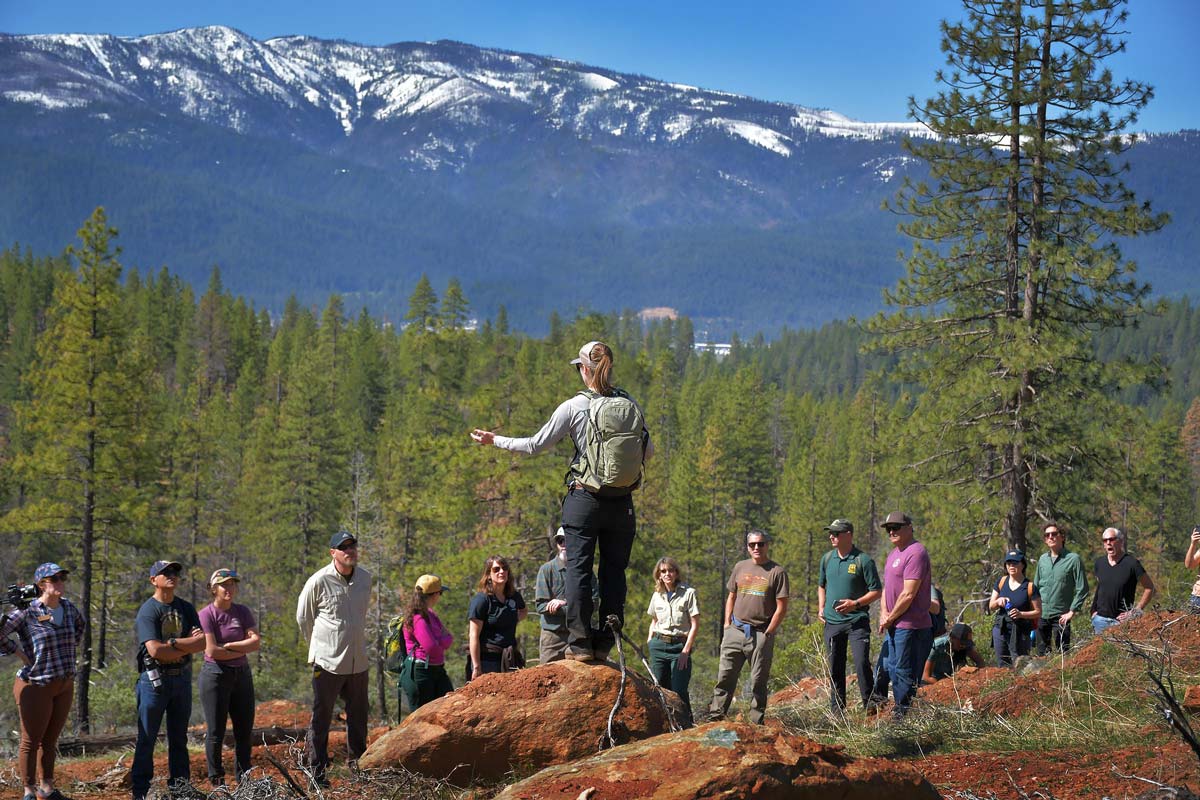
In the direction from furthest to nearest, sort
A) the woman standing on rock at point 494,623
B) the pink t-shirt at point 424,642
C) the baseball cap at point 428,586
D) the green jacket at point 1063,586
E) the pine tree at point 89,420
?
1. the pine tree at point 89,420
2. the green jacket at point 1063,586
3. the baseball cap at point 428,586
4. the pink t-shirt at point 424,642
5. the woman standing on rock at point 494,623

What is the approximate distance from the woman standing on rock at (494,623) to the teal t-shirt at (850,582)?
2.74 metres

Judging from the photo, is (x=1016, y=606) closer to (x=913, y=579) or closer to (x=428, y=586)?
(x=913, y=579)

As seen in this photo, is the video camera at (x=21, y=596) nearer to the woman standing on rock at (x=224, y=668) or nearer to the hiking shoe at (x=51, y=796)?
the woman standing on rock at (x=224, y=668)

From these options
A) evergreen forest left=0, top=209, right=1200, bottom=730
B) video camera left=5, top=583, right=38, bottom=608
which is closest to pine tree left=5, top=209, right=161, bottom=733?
evergreen forest left=0, top=209, right=1200, bottom=730

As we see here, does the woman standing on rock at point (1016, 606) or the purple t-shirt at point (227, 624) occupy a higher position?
the purple t-shirt at point (227, 624)

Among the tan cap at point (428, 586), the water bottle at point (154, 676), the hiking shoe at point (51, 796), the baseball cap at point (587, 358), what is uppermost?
the baseball cap at point (587, 358)

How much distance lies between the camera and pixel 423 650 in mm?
8688

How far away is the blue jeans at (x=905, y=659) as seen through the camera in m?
8.62

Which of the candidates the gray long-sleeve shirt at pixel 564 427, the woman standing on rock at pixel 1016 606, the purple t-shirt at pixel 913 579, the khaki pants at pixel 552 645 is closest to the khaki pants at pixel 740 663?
the purple t-shirt at pixel 913 579

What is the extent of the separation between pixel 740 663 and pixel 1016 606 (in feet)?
12.0

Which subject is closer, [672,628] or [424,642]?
[424,642]

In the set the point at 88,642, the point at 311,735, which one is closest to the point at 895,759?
the point at 311,735

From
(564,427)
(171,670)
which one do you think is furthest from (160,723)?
(564,427)

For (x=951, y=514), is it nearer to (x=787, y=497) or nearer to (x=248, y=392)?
(x=787, y=497)
